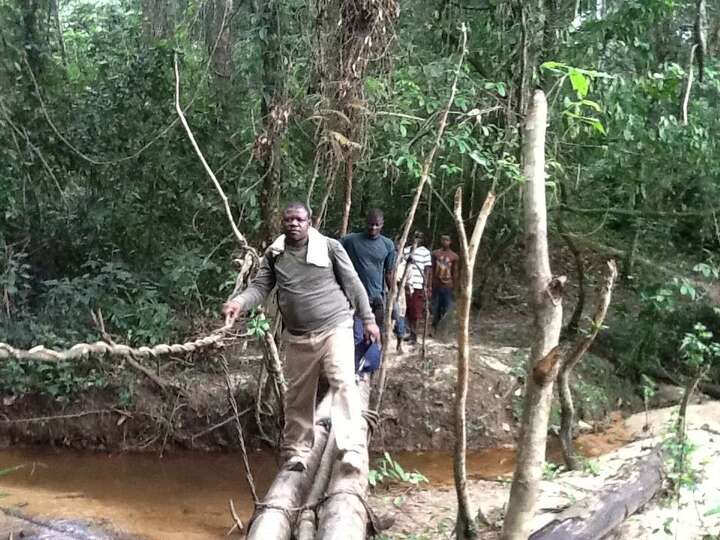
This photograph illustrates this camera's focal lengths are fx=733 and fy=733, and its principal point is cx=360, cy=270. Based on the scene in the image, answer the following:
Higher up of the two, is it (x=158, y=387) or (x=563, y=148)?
(x=563, y=148)

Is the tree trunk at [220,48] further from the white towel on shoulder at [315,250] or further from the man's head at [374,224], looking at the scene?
the white towel on shoulder at [315,250]

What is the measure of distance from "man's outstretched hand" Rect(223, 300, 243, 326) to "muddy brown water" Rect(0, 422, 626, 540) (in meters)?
3.18

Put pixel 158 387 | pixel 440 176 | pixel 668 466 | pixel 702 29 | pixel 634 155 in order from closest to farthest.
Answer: pixel 668 466, pixel 702 29, pixel 634 155, pixel 158 387, pixel 440 176

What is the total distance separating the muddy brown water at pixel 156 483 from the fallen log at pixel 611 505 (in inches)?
102

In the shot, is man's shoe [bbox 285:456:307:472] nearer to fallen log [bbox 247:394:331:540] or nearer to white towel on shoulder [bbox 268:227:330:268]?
fallen log [bbox 247:394:331:540]

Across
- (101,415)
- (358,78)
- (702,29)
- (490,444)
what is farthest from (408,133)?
(101,415)

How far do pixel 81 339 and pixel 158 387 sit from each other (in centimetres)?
111

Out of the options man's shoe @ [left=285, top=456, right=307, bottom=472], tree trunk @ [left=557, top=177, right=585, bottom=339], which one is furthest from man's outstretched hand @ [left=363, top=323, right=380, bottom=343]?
tree trunk @ [left=557, top=177, right=585, bottom=339]

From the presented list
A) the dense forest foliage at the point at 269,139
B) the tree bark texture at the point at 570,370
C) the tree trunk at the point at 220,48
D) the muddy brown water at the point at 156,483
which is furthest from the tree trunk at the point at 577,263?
the tree trunk at the point at 220,48

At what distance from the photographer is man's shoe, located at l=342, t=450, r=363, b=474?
4203 mm

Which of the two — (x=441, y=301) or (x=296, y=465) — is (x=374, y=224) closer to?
(x=296, y=465)

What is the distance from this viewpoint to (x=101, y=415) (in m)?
8.64

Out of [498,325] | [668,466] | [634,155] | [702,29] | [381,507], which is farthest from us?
[498,325]

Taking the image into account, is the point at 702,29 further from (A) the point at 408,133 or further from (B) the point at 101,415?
(B) the point at 101,415
